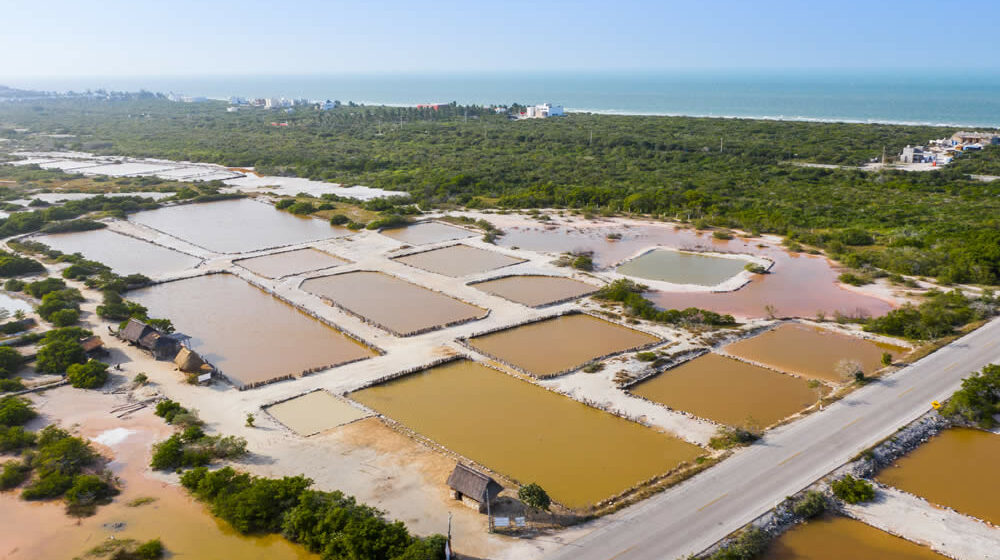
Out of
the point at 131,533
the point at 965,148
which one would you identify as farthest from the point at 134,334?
the point at 965,148

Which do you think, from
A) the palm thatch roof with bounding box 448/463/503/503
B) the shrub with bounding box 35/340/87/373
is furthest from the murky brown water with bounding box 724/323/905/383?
the shrub with bounding box 35/340/87/373

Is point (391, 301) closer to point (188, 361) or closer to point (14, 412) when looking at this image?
point (188, 361)

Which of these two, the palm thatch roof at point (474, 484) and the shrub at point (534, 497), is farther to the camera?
the palm thatch roof at point (474, 484)

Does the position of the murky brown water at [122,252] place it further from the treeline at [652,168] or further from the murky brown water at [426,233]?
the treeline at [652,168]

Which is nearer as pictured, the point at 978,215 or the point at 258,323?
the point at 258,323

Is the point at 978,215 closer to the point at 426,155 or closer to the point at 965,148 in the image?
the point at 965,148

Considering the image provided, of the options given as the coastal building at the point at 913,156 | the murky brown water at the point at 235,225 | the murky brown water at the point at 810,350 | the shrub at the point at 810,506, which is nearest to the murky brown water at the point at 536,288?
the murky brown water at the point at 810,350

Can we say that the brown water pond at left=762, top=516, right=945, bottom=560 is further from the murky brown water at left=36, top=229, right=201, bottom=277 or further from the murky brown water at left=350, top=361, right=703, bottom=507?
the murky brown water at left=36, top=229, right=201, bottom=277

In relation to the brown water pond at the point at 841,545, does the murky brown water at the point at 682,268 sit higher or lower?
higher
